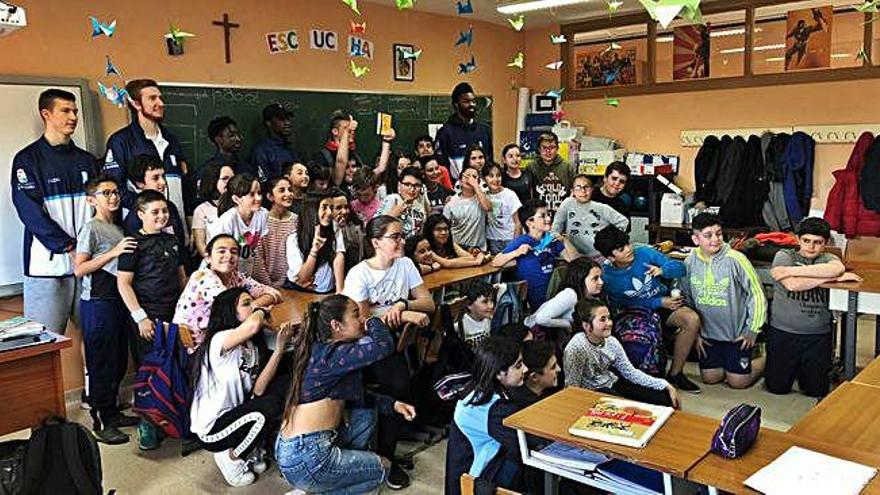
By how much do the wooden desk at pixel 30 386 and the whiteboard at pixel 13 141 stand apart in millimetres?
1717

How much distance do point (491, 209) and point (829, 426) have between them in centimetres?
305

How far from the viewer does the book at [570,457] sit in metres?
2.01

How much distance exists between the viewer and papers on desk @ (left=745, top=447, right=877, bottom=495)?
1659mm

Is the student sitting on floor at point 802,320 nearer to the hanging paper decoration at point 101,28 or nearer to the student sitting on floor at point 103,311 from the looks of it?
the student sitting on floor at point 103,311

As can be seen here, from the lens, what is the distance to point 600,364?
3.47m

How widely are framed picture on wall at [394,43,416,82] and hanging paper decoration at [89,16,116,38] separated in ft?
8.58

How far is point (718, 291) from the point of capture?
14.6 ft

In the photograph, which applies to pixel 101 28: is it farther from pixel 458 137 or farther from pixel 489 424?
pixel 489 424

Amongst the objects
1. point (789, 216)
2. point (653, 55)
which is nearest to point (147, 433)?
point (789, 216)

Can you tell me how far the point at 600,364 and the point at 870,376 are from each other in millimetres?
1142

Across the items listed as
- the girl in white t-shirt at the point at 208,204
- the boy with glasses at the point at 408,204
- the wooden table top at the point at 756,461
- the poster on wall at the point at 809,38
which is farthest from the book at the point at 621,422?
the poster on wall at the point at 809,38

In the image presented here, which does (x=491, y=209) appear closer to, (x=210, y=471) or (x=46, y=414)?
(x=210, y=471)

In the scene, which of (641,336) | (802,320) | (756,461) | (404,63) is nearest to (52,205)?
(641,336)

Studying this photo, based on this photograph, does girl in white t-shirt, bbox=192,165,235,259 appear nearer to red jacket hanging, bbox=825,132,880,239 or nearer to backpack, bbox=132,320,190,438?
backpack, bbox=132,320,190,438
